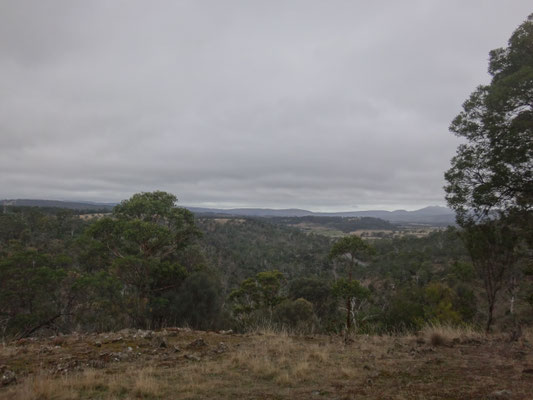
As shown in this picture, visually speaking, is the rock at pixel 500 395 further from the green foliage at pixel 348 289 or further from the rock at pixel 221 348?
the green foliage at pixel 348 289

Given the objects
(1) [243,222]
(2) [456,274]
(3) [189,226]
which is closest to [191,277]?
(3) [189,226]

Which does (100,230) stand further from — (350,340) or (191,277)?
(350,340)

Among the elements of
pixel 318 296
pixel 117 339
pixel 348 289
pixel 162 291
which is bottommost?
pixel 318 296

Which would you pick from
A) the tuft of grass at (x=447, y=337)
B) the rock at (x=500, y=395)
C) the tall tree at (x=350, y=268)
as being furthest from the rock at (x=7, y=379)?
the tall tree at (x=350, y=268)

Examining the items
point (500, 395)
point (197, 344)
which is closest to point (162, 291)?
point (197, 344)

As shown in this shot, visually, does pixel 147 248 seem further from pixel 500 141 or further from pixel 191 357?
pixel 500 141

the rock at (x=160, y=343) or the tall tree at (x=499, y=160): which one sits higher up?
the tall tree at (x=499, y=160)

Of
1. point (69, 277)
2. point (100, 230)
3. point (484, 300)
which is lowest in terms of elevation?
point (484, 300)

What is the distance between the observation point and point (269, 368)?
5125 mm

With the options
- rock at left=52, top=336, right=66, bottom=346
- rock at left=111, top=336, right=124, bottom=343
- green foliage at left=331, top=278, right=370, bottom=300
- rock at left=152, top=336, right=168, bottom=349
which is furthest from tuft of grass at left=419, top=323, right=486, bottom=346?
rock at left=52, top=336, right=66, bottom=346

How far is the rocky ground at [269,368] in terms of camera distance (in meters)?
4.06

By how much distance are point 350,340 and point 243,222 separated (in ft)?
332

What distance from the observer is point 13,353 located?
6.29 metres

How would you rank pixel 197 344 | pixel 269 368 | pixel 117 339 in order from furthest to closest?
pixel 117 339 → pixel 197 344 → pixel 269 368
